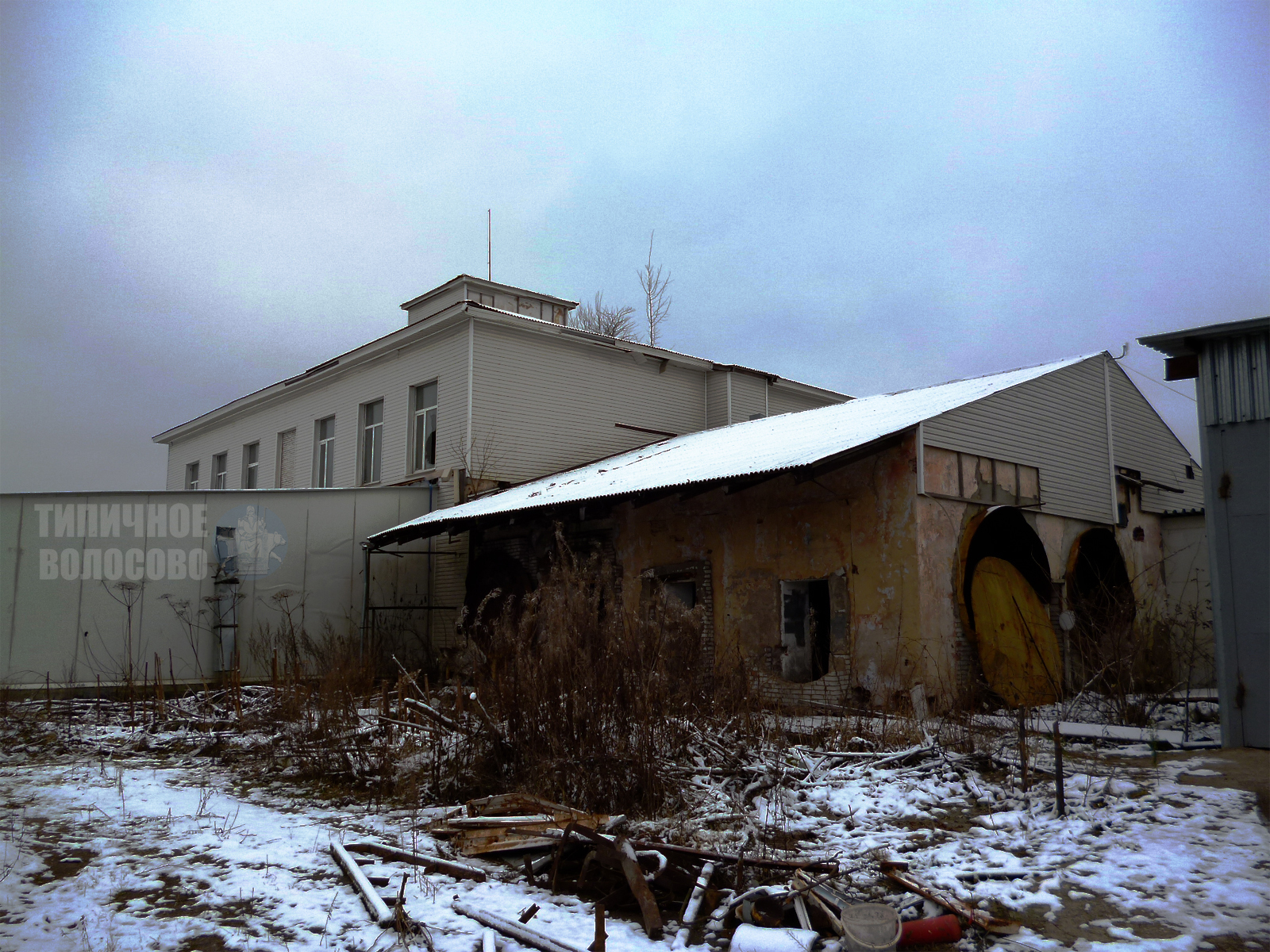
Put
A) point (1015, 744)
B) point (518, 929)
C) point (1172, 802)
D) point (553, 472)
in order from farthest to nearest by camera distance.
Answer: point (553, 472)
point (1015, 744)
point (1172, 802)
point (518, 929)

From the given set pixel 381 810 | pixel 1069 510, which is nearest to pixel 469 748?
pixel 381 810

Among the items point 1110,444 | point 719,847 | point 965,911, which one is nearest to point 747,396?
point 1110,444

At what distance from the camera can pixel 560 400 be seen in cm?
1919

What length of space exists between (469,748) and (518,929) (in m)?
2.83

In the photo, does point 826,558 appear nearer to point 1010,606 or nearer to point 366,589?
point 1010,606

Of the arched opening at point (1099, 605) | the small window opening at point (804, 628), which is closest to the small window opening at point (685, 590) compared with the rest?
the small window opening at point (804, 628)

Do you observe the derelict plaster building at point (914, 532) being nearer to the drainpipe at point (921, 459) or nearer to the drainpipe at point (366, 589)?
the drainpipe at point (921, 459)

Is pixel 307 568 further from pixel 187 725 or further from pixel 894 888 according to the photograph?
pixel 894 888

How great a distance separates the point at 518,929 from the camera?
4184 mm

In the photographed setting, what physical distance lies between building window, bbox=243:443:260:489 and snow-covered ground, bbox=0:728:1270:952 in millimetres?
18371

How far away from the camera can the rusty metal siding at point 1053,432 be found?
38.0 ft

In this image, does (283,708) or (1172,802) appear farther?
(283,708)

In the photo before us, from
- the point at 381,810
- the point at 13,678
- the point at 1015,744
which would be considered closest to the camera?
the point at 381,810

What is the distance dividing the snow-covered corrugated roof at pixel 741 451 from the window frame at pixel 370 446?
4.60 meters
